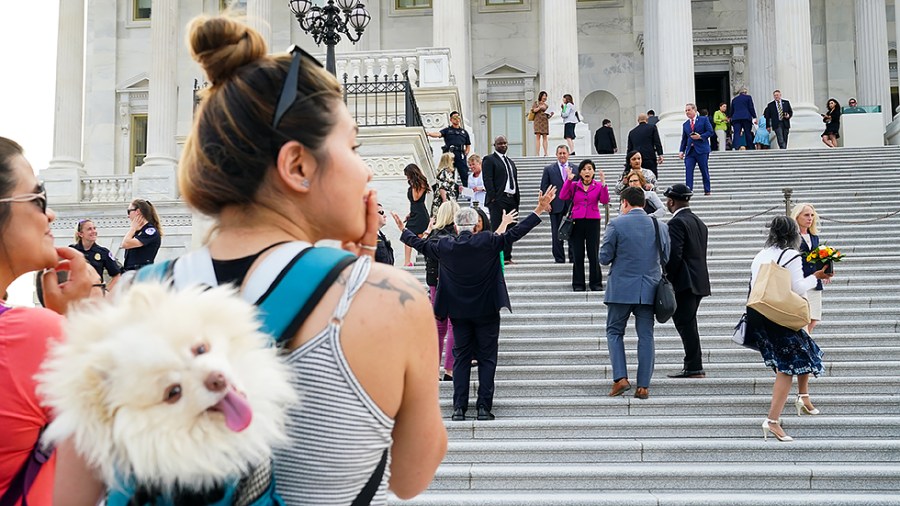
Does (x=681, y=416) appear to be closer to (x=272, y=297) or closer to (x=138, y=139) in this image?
(x=272, y=297)

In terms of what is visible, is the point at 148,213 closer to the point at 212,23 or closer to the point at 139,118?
the point at 212,23

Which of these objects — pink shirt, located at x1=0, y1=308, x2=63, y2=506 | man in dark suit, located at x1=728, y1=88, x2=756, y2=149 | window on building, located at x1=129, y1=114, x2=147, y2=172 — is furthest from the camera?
window on building, located at x1=129, y1=114, x2=147, y2=172

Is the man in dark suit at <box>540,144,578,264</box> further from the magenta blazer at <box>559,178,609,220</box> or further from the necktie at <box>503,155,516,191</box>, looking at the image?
the magenta blazer at <box>559,178,609,220</box>

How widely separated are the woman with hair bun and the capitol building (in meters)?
15.7

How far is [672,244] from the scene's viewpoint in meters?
9.27

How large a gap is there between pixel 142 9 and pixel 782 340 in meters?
32.4

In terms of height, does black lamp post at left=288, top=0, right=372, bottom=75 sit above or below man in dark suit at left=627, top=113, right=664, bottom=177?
above

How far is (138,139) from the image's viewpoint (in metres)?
34.3

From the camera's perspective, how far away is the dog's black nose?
131 cm

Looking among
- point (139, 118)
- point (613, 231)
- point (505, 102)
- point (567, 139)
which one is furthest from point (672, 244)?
point (139, 118)

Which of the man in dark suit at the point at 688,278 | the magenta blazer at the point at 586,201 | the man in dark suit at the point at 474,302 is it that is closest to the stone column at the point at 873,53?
the magenta blazer at the point at 586,201

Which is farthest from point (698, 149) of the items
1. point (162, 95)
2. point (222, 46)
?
point (162, 95)

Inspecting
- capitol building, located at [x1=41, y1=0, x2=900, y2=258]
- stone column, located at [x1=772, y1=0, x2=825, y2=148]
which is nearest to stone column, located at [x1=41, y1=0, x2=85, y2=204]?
capitol building, located at [x1=41, y1=0, x2=900, y2=258]

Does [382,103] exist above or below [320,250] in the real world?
below
